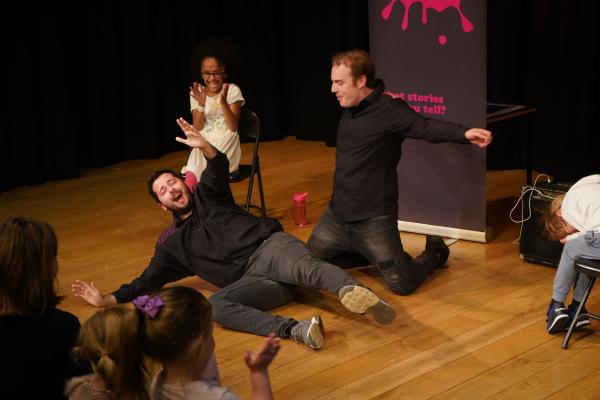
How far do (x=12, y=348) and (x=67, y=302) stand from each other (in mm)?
2132

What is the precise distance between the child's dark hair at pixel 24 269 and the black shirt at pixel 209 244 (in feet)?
5.48

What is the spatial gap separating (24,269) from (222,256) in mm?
1789

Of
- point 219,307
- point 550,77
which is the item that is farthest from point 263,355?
point 550,77

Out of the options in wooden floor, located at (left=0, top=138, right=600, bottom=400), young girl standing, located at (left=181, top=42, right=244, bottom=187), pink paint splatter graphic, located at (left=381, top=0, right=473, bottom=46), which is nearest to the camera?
wooden floor, located at (left=0, top=138, right=600, bottom=400)

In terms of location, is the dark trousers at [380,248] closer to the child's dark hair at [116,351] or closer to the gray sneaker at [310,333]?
the gray sneaker at [310,333]

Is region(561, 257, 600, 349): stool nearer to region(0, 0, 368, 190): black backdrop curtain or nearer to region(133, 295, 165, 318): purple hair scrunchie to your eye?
region(133, 295, 165, 318): purple hair scrunchie

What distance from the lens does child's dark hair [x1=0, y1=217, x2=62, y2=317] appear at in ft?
8.95

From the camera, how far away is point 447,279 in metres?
4.82

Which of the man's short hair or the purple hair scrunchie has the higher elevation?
the man's short hair

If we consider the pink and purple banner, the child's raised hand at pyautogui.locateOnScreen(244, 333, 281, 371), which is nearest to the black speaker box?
the pink and purple banner

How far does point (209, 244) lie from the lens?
4484mm

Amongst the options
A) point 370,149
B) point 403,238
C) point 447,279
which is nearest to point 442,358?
point 447,279

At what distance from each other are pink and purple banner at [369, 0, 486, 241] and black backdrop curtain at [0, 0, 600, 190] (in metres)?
1.45

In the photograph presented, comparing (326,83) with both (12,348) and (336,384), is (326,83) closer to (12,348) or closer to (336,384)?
(336,384)
